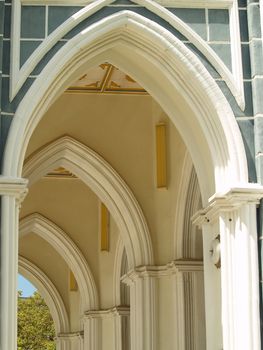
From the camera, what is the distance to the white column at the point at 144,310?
1606 centimetres

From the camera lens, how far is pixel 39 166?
16844mm

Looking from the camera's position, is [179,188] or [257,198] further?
[179,188]

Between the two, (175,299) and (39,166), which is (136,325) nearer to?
(175,299)

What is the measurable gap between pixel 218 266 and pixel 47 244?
11475 millimetres

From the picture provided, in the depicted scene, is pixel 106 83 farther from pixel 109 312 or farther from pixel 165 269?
pixel 109 312

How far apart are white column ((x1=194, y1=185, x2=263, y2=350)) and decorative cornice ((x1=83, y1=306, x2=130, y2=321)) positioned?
8.18 m

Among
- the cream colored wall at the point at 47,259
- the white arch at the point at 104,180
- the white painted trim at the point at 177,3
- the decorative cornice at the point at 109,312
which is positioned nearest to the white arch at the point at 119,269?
the decorative cornice at the point at 109,312

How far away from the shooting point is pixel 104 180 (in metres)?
17.3

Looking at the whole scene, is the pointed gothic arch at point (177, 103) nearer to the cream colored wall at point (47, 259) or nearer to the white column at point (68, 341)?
the cream colored wall at point (47, 259)

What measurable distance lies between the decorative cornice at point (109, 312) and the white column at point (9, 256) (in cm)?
858

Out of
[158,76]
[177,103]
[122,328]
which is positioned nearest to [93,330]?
[122,328]

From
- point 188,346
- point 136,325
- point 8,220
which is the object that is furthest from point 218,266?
point 136,325

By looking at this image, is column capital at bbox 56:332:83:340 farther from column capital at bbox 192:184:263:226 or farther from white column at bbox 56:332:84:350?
column capital at bbox 192:184:263:226

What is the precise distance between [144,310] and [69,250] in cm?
453
